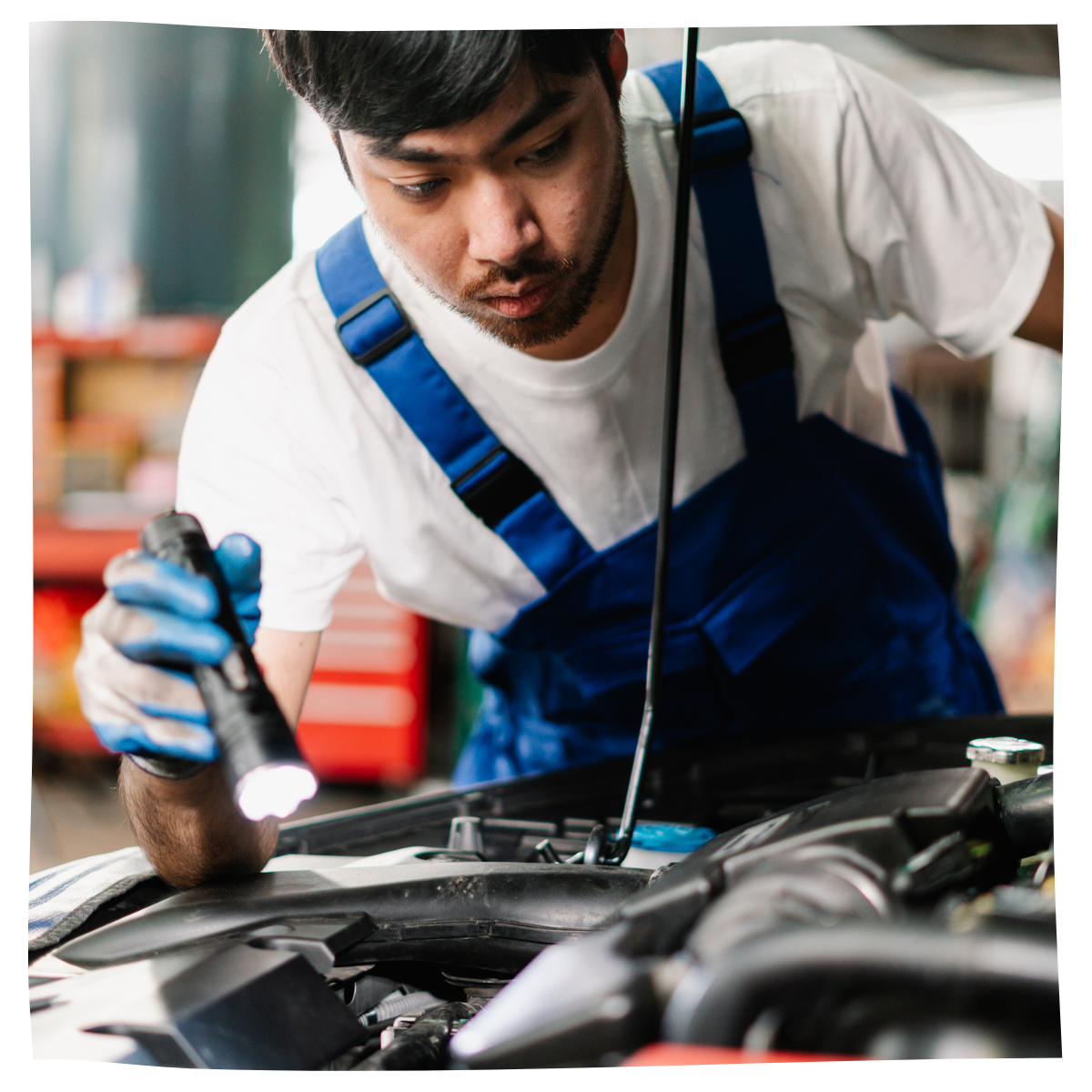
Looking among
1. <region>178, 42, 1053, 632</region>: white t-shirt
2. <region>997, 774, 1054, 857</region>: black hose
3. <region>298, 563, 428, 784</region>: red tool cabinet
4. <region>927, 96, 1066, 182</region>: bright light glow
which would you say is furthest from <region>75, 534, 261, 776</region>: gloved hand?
<region>298, 563, 428, 784</region>: red tool cabinet

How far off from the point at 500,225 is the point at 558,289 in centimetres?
9

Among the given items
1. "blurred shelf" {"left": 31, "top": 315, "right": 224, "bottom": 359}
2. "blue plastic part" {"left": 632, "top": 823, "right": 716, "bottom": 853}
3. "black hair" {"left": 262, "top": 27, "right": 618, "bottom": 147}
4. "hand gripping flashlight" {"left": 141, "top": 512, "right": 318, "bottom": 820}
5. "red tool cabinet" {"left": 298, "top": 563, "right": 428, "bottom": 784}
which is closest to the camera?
"hand gripping flashlight" {"left": 141, "top": 512, "right": 318, "bottom": 820}

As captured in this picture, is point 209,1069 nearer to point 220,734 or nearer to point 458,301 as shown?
point 220,734

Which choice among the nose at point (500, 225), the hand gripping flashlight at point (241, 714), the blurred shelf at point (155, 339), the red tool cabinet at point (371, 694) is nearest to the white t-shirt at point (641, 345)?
the nose at point (500, 225)

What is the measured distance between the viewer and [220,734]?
0.44m

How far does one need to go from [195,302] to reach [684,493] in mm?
1716

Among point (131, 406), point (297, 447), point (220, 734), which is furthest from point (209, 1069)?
point (131, 406)

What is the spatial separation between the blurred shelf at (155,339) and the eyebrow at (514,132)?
1.58 meters

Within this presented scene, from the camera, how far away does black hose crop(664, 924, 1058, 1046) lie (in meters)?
0.32

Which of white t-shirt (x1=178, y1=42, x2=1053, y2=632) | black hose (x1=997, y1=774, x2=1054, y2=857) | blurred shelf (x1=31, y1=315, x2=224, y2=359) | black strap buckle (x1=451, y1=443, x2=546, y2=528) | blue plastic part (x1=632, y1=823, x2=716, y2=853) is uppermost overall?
blurred shelf (x1=31, y1=315, x2=224, y2=359)

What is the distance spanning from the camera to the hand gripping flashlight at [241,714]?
0.42 meters

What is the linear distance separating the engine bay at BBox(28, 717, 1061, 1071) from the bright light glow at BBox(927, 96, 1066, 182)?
36 cm

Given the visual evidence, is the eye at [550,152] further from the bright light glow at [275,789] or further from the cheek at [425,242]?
the bright light glow at [275,789]

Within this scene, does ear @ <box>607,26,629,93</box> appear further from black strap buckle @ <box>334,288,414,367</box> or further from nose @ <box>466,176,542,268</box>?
black strap buckle @ <box>334,288,414,367</box>
